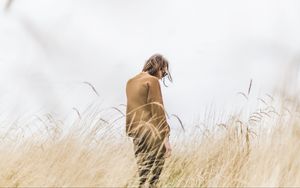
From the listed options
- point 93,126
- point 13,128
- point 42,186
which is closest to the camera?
point 42,186

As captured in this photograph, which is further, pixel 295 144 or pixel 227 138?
pixel 227 138

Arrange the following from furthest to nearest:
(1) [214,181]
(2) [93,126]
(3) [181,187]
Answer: (2) [93,126] → (3) [181,187] → (1) [214,181]

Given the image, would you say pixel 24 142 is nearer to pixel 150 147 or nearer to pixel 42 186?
pixel 150 147

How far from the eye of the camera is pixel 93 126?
3.61m

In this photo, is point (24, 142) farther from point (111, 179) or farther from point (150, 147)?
point (111, 179)

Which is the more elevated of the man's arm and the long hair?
the long hair

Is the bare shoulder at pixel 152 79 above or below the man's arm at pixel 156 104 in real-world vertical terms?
above

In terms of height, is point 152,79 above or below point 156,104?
above

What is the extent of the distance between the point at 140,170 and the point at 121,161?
0.18m

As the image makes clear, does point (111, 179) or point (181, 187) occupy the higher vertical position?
point (111, 179)

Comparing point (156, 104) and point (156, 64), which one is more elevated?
point (156, 64)

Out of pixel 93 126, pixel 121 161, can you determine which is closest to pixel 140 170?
pixel 121 161

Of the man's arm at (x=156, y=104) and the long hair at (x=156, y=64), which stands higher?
the long hair at (x=156, y=64)

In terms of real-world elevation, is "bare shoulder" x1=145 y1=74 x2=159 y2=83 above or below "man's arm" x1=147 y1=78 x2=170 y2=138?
above
